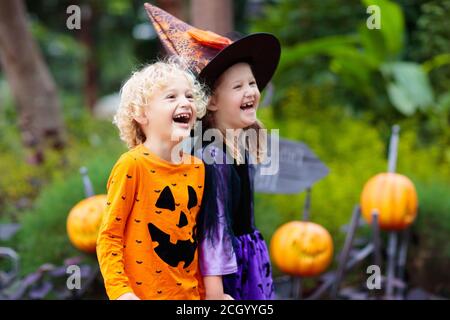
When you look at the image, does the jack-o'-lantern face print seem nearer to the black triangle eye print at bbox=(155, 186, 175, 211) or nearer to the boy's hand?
the black triangle eye print at bbox=(155, 186, 175, 211)

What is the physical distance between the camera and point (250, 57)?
229cm

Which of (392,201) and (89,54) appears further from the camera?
(89,54)

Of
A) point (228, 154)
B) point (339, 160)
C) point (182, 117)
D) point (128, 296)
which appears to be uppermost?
point (182, 117)

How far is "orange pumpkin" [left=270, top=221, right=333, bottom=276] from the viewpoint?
325cm

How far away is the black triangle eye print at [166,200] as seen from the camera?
1996 mm

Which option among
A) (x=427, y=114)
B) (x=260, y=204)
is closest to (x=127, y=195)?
(x=260, y=204)

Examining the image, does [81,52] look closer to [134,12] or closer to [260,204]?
[134,12]

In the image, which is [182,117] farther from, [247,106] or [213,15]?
[213,15]

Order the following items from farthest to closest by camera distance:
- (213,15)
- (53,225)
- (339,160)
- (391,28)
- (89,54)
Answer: (89,54) < (391,28) < (213,15) < (339,160) < (53,225)

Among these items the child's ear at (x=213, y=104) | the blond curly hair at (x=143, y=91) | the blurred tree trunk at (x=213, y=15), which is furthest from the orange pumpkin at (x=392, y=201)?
the blurred tree trunk at (x=213, y=15)

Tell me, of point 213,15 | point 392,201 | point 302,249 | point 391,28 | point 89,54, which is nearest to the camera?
point 302,249

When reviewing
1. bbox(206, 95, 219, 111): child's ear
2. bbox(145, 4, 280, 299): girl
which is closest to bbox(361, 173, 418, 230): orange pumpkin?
bbox(145, 4, 280, 299): girl

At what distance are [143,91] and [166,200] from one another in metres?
0.33

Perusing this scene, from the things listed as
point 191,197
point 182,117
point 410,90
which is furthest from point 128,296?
point 410,90
